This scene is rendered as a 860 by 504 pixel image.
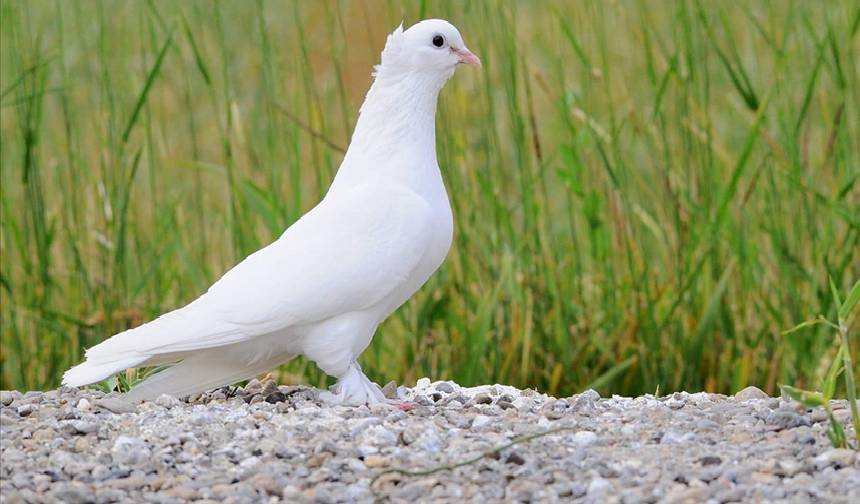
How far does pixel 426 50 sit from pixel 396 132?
0.26 meters

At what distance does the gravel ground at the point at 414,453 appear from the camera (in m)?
2.91

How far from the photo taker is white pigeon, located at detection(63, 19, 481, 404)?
12.1 feet

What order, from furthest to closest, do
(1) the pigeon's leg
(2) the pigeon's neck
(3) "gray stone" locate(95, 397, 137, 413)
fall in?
(2) the pigeon's neck, (1) the pigeon's leg, (3) "gray stone" locate(95, 397, 137, 413)

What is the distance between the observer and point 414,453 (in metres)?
3.13

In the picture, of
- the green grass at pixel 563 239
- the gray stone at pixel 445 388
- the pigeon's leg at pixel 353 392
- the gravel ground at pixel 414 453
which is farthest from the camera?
the green grass at pixel 563 239

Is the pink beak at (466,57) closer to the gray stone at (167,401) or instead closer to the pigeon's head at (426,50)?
the pigeon's head at (426,50)

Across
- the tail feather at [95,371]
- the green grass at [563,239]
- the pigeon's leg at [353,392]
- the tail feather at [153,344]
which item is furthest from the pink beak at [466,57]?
the tail feather at [95,371]

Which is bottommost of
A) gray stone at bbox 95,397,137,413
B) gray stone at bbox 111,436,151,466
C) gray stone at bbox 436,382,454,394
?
gray stone at bbox 436,382,454,394

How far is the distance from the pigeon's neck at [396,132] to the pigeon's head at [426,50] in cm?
3

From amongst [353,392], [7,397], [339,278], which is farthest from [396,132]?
[7,397]

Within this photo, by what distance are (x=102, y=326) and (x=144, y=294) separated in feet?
1.58

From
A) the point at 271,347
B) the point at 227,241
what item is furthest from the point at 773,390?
the point at 227,241

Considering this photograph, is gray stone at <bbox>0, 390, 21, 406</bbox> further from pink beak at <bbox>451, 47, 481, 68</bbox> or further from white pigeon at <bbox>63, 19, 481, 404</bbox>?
pink beak at <bbox>451, 47, 481, 68</bbox>

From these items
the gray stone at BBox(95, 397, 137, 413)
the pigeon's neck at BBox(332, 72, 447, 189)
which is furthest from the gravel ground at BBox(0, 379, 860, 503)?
the pigeon's neck at BBox(332, 72, 447, 189)
